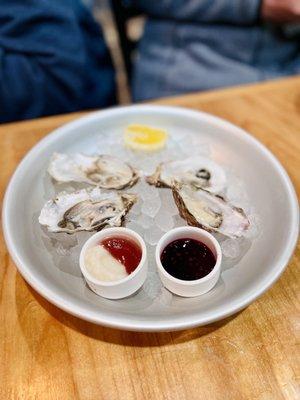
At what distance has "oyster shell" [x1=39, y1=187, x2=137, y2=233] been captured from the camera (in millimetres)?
897

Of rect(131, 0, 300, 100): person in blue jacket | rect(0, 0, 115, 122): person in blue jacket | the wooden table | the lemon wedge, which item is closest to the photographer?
the wooden table

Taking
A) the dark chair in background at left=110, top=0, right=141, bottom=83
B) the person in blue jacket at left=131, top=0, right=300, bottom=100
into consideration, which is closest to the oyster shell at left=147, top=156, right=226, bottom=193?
the person in blue jacket at left=131, top=0, right=300, bottom=100

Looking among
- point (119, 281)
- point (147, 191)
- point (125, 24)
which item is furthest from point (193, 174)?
point (125, 24)

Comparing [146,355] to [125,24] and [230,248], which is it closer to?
[230,248]

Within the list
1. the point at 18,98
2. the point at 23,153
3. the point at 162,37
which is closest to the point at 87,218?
the point at 23,153

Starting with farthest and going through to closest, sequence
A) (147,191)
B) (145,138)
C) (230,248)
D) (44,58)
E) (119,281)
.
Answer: (44,58), (145,138), (147,191), (230,248), (119,281)

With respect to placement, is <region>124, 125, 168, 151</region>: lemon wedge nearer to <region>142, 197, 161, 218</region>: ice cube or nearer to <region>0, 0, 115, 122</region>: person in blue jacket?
<region>142, 197, 161, 218</region>: ice cube

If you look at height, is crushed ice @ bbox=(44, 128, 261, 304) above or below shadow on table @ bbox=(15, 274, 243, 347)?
above

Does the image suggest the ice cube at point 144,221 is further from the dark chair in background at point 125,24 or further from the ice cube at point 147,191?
the dark chair in background at point 125,24

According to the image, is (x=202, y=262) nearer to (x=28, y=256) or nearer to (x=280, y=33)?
(x=28, y=256)

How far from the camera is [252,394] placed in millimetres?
723

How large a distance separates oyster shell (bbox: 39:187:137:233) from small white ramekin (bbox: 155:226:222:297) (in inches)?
4.5

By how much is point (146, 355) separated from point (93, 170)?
45 centimetres

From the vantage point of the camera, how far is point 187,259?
829 millimetres
